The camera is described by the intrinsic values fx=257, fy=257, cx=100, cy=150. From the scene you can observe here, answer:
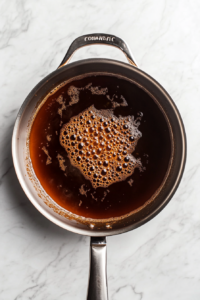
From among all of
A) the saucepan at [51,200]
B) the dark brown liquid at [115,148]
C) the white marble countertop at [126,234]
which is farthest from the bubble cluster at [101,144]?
the white marble countertop at [126,234]

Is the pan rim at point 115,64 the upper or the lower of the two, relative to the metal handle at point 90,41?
lower

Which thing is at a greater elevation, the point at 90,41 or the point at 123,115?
the point at 90,41

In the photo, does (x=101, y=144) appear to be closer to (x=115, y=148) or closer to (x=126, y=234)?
(x=115, y=148)

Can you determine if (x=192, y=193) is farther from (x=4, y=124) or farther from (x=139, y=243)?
(x=4, y=124)

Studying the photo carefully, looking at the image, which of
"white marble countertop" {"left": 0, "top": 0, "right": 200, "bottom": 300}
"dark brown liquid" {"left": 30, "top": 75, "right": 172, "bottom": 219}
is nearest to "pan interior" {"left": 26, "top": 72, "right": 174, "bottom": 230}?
"dark brown liquid" {"left": 30, "top": 75, "right": 172, "bottom": 219}

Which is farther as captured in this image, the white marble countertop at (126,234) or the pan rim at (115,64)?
the white marble countertop at (126,234)

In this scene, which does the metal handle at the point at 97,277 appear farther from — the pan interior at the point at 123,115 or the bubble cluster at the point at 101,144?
the bubble cluster at the point at 101,144

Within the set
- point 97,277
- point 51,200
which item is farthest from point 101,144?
point 97,277
